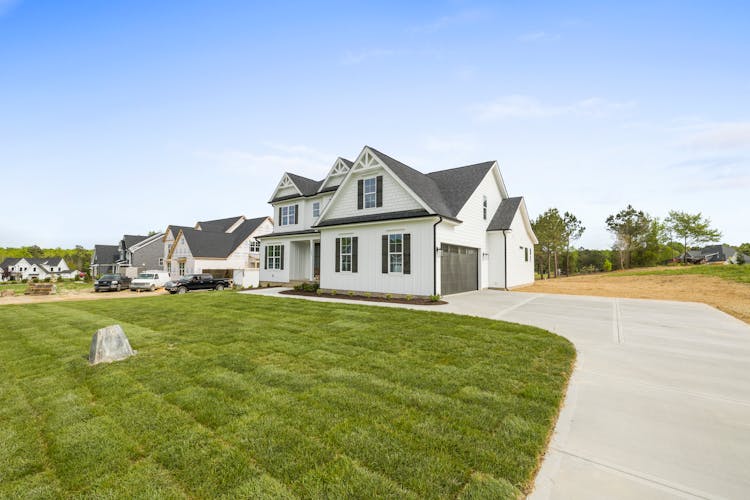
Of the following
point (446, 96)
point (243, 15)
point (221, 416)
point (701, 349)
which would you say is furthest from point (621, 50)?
point (221, 416)

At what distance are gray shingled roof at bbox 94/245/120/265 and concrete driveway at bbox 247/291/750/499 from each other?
63.1 m

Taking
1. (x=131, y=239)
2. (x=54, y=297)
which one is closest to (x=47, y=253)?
(x=131, y=239)

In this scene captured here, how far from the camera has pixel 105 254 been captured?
49.2 meters

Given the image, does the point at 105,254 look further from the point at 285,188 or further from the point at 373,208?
the point at 373,208

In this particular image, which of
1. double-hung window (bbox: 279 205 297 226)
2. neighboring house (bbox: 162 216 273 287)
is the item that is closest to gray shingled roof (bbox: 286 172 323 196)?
double-hung window (bbox: 279 205 297 226)

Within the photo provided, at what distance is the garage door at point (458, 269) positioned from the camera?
14751 millimetres

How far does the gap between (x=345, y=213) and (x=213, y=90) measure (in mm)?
8694

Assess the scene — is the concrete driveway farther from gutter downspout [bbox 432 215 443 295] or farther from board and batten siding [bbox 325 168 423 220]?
board and batten siding [bbox 325 168 423 220]

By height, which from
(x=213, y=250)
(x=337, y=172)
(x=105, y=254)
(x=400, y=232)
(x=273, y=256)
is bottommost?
(x=273, y=256)

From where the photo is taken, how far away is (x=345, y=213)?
17.1m

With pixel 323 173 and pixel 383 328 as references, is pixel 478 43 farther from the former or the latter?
pixel 323 173

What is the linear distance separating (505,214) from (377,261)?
10792 mm

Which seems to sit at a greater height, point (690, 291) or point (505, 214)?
point (505, 214)

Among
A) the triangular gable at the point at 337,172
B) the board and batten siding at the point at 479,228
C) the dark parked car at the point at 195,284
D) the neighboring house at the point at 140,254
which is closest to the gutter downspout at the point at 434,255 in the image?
the board and batten siding at the point at 479,228
